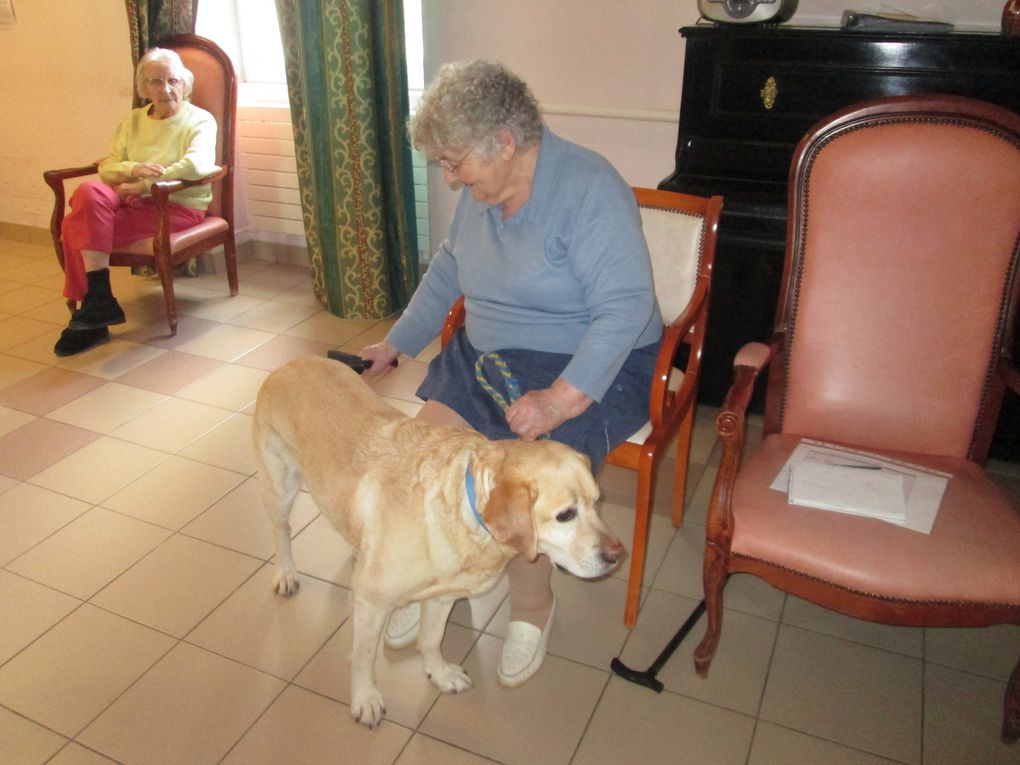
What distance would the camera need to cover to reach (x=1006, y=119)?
5.70ft

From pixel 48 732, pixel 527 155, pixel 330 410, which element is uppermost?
pixel 527 155

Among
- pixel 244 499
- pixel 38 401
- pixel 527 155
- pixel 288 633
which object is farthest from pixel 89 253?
pixel 527 155

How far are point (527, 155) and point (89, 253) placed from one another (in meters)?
2.53

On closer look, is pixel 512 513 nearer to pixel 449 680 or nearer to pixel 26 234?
pixel 449 680

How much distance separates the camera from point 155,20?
389 cm

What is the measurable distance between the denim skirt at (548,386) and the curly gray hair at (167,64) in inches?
101

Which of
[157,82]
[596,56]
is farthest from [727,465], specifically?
[157,82]

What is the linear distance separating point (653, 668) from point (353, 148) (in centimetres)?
257

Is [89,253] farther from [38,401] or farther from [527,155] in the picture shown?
[527,155]

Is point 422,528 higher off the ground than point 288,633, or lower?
higher

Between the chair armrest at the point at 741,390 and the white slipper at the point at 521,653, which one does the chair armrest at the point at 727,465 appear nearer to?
the chair armrest at the point at 741,390

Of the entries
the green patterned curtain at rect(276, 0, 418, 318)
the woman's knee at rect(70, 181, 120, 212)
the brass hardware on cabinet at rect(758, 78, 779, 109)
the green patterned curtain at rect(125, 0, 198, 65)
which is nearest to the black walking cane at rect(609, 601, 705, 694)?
the brass hardware on cabinet at rect(758, 78, 779, 109)

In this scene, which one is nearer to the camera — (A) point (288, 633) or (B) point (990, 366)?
(B) point (990, 366)

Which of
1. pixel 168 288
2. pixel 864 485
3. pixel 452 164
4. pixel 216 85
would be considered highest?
pixel 216 85
